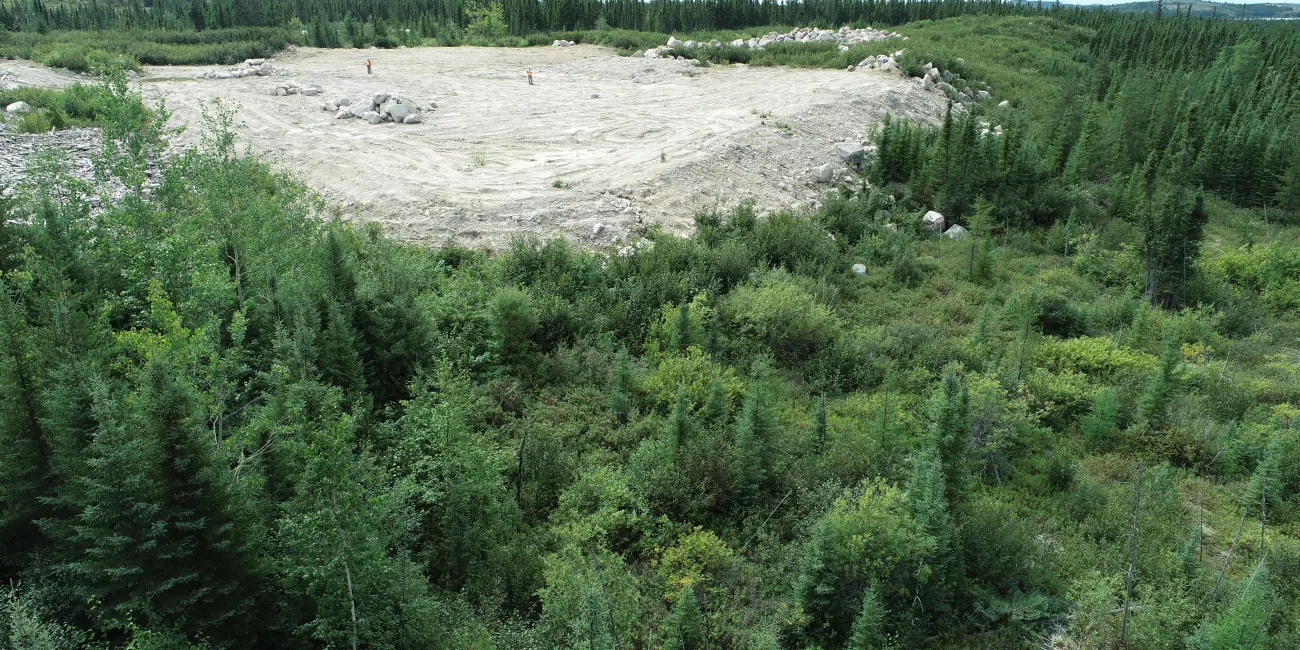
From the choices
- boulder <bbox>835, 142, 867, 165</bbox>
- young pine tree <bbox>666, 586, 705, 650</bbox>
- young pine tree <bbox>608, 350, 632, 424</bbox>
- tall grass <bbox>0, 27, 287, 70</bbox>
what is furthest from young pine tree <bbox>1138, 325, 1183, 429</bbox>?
tall grass <bbox>0, 27, 287, 70</bbox>

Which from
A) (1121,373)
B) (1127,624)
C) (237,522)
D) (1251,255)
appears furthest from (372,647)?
(1251,255)

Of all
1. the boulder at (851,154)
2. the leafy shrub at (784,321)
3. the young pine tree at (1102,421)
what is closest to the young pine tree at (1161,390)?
the young pine tree at (1102,421)

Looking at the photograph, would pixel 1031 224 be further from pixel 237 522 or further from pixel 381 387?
pixel 237 522

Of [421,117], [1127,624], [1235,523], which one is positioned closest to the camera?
[1127,624]

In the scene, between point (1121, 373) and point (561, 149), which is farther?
point (561, 149)

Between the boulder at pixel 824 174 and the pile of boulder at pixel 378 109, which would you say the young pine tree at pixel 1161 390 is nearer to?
the boulder at pixel 824 174

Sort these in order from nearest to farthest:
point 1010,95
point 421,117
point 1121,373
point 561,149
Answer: point 1121,373, point 561,149, point 421,117, point 1010,95
